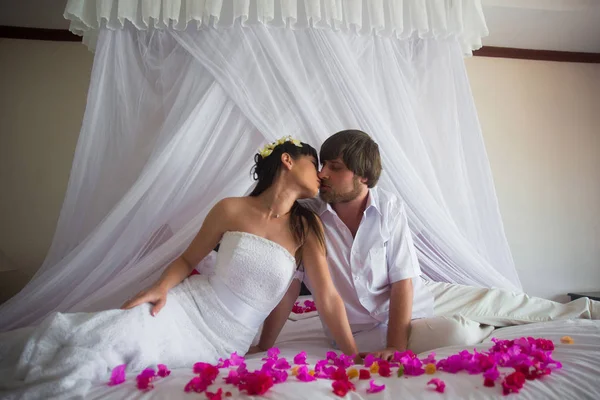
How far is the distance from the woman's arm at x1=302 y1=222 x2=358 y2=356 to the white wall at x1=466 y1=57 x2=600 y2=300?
2481mm

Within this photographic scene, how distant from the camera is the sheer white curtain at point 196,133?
2039mm

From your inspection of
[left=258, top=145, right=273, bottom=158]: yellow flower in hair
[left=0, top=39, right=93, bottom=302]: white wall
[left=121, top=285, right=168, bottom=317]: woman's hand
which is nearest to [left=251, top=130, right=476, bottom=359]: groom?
[left=258, top=145, right=273, bottom=158]: yellow flower in hair

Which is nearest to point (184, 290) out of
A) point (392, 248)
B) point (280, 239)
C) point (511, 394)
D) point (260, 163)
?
→ point (280, 239)

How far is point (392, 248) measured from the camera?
1.95 metres

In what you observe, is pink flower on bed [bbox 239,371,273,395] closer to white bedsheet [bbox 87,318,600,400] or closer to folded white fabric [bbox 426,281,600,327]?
white bedsheet [bbox 87,318,600,400]

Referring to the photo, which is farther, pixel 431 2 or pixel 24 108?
pixel 24 108

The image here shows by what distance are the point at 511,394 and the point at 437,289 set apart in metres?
1.04

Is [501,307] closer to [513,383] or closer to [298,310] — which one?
[513,383]

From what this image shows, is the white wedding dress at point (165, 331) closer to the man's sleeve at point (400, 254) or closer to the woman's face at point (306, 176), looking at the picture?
the woman's face at point (306, 176)

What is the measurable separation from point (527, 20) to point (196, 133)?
8.42 ft

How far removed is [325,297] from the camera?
5.77 feet

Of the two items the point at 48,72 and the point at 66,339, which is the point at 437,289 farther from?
the point at 48,72

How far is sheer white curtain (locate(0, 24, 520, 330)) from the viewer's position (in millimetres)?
2039

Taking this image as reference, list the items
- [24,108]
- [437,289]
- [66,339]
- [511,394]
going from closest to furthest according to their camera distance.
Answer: [511,394], [66,339], [437,289], [24,108]
